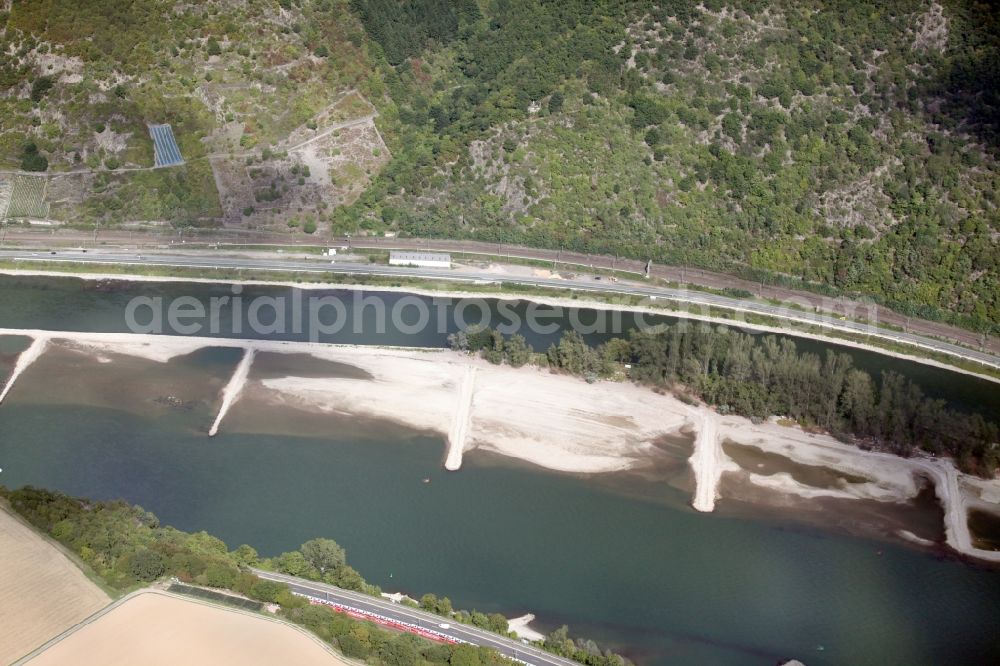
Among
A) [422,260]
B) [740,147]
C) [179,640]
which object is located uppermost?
[740,147]

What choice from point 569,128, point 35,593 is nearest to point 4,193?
point 569,128

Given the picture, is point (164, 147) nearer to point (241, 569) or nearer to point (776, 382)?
point (241, 569)

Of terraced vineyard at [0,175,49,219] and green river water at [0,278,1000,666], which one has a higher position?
terraced vineyard at [0,175,49,219]

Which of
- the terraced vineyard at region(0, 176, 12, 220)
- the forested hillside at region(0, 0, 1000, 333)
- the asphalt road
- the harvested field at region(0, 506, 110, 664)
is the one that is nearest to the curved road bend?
the forested hillside at region(0, 0, 1000, 333)

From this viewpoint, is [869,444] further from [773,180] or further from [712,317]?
[773,180]

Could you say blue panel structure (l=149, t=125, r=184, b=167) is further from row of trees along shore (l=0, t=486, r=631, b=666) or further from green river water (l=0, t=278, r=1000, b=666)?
row of trees along shore (l=0, t=486, r=631, b=666)

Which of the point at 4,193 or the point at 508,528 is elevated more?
the point at 4,193
